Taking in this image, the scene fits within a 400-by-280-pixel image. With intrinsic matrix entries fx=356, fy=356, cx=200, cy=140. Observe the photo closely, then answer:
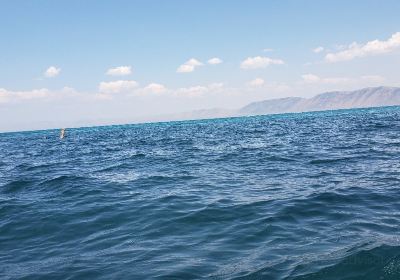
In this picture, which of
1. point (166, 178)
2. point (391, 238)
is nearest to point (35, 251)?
point (391, 238)

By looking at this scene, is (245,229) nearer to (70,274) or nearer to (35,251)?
(70,274)

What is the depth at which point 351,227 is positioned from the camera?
352 inches

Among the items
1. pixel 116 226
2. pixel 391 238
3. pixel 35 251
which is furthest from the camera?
pixel 116 226

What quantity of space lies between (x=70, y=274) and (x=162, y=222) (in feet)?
11.9

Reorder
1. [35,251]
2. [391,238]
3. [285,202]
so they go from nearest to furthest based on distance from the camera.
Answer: [391,238] < [35,251] < [285,202]

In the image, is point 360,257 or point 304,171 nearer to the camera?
point 360,257

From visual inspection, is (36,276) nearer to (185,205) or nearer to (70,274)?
(70,274)

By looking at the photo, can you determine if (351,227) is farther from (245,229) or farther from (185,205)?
(185,205)

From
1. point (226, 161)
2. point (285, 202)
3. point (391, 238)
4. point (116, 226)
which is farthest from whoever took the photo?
point (226, 161)

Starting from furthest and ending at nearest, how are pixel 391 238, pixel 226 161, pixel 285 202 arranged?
pixel 226 161, pixel 285 202, pixel 391 238

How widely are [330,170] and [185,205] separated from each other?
8.70m

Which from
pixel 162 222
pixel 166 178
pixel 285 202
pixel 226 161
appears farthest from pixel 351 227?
pixel 226 161

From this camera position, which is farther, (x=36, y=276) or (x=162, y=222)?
(x=162, y=222)

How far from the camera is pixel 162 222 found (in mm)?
10492
